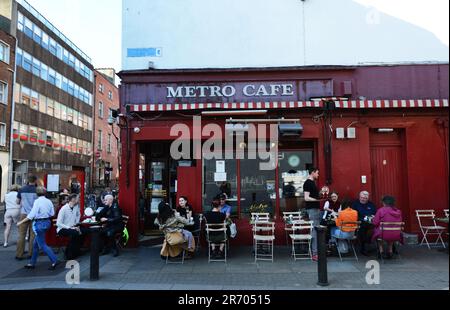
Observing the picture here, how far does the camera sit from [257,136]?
30.5 feet

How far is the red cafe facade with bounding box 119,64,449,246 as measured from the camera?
30.3 feet

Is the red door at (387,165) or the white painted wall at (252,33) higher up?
the white painted wall at (252,33)

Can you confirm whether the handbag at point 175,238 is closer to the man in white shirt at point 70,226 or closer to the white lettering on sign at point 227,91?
the man in white shirt at point 70,226

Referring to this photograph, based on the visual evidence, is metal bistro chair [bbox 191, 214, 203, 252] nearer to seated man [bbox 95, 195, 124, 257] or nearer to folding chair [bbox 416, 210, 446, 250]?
seated man [bbox 95, 195, 124, 257]

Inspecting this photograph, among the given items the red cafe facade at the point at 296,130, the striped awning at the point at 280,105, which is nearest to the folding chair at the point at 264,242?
the red cafe facade at the point at 296,130

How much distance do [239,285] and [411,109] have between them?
21.3 feet

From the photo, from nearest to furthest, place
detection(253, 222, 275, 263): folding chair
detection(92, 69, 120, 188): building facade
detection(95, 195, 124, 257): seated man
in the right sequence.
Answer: detection(253, 222, 275, 263): folding chair < detection(95, 195, 124, 257): seated man < detection(92, 69, 120, 188): building facade

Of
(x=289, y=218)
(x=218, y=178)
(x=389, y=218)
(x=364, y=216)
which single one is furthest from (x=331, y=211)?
(x=218, y=178)

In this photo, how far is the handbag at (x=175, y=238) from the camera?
296 inches

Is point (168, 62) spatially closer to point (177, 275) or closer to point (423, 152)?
point (177, 275)

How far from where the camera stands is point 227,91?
9766mm

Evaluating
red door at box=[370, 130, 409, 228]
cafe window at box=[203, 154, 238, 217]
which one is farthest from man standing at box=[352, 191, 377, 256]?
cafe window at box=[203, 154, 238, 217]

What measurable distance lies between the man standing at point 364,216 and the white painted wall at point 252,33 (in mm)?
3823

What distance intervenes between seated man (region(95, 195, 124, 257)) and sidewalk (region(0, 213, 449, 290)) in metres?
0.43
